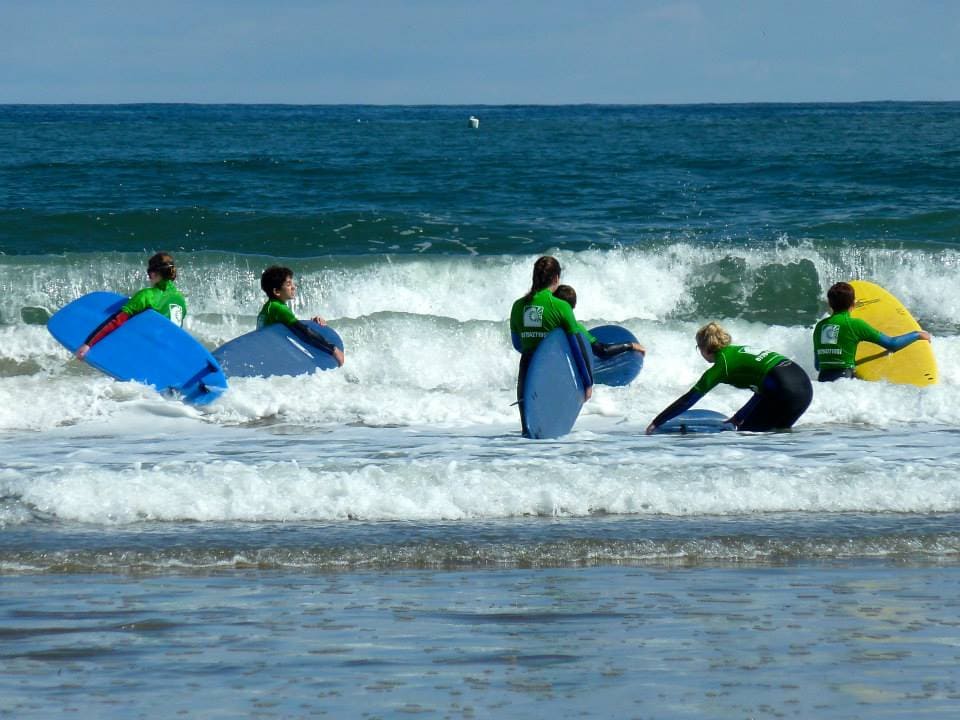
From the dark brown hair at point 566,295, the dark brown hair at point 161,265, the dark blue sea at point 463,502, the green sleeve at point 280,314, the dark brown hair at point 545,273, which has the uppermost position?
the dark brown hair at point 161,265

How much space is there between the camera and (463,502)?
6754mm

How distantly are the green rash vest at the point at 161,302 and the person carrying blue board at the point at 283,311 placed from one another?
644 millimetres

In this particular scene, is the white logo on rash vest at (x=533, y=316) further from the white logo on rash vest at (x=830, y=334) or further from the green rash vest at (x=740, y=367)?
the white logo on rash vest at (x=830, y=334)

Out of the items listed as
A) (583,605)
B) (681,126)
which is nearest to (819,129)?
(681,126)

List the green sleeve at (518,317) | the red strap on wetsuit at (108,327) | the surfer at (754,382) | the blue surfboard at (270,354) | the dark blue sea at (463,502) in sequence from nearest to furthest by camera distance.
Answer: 1. the dark blue sea at (463,502)
2. the surfer at (754,382)
3. the green sleeve at (518,317)
4. the red strap on wetsuit at (108,327)
5. the blue surfboard at (270,354)

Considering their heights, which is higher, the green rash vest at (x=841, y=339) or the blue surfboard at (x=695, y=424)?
the green rash vest at (x=841, y=339)

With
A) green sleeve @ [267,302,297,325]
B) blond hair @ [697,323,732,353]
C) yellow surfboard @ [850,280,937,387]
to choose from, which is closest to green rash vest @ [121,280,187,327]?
green sleeve @ [267,302,297,325]

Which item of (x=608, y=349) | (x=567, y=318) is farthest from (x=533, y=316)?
(x=608, y=349)

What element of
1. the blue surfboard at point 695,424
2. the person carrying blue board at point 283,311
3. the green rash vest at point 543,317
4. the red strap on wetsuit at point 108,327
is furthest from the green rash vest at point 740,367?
the red strap on wetsuit at point 108,327

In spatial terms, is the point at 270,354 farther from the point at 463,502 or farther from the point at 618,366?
the point at 463,502

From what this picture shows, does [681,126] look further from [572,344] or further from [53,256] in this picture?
[572,344]

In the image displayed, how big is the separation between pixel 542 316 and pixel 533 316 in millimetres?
63

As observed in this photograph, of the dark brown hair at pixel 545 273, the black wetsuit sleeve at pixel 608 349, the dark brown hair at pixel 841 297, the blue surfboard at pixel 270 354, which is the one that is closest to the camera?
the dark brown hair at pixel 545 273

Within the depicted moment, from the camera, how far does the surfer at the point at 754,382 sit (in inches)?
317
